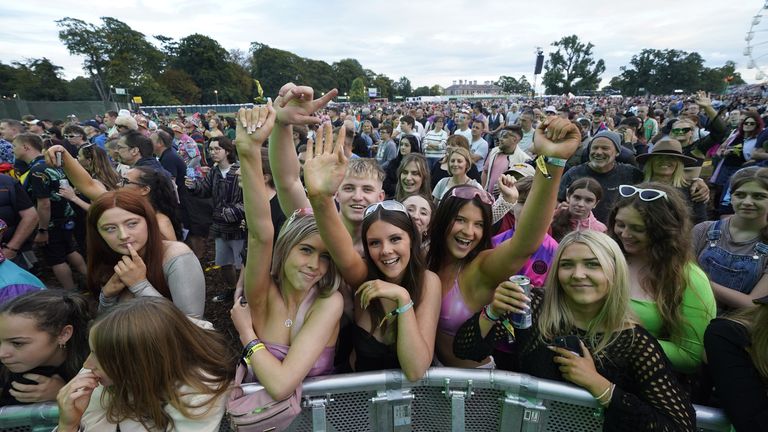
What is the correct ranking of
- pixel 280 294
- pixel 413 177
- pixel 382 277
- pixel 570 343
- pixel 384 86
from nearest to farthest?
pixel 570 343
pixel 280 294
pixel 382 277
pixel 413 177
pixel 384 86

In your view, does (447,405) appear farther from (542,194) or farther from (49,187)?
(49,187)

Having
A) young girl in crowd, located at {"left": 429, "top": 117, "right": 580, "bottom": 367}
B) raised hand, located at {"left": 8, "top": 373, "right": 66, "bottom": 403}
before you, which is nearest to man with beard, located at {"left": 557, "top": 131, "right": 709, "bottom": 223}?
young girl in crowd, located at {"left": 429, "top": 117, "right": 580, "bottom": 367}

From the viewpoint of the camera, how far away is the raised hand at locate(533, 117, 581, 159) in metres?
1.71

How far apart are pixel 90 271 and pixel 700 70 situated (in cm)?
10030

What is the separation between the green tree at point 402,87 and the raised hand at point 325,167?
11955 cm

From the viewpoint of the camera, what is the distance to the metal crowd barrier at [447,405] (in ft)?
5.05

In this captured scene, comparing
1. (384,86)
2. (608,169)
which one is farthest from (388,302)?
(384,86)

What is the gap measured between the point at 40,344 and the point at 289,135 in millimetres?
1644

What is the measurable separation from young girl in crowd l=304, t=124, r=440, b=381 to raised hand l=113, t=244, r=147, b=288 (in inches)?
47.8

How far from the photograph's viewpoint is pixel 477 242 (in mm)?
2234

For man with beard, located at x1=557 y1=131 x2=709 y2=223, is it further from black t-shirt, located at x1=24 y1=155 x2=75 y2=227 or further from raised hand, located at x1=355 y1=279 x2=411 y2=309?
black t-shirt, located at x1=24 y1=155 x2=75 y2=227

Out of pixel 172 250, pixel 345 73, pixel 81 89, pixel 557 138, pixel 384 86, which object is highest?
pixel 345 73

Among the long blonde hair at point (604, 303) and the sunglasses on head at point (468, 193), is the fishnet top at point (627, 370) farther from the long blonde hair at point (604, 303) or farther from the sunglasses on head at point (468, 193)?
the sunglasses on head at point (468, 193)

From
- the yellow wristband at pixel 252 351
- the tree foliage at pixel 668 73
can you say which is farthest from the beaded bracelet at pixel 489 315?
the tree foliage at pixel 668 73
